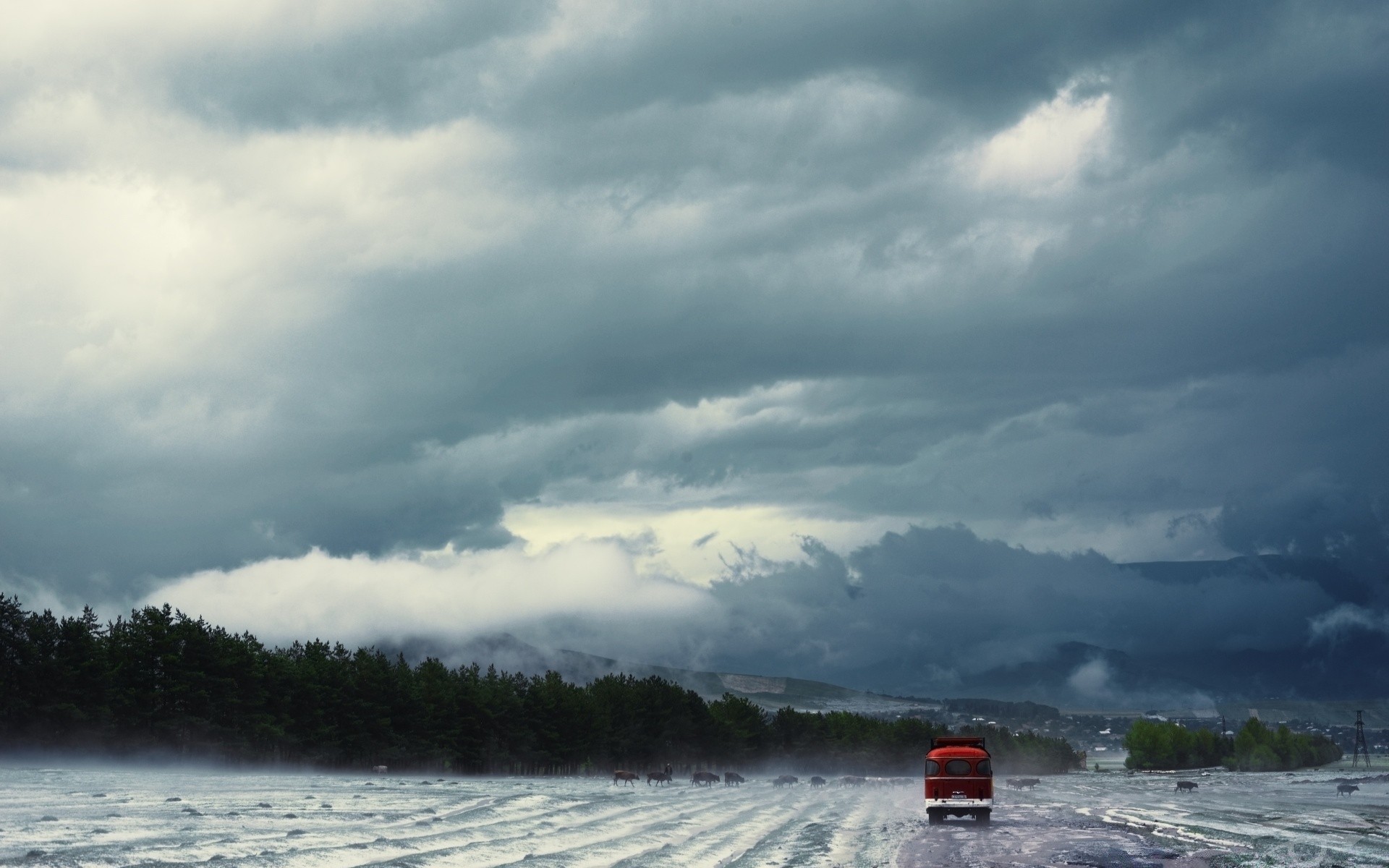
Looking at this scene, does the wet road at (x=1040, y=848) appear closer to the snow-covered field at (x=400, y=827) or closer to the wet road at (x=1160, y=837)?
the wet road at (x=1160, y=837)

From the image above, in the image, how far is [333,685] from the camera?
499 feet

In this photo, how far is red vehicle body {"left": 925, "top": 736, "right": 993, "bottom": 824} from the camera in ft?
211

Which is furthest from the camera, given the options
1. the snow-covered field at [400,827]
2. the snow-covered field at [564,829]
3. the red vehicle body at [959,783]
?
the red vehicle body at [959,783]

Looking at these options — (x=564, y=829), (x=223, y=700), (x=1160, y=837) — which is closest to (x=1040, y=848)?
(x=1160, y=837)

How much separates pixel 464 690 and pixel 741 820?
118m

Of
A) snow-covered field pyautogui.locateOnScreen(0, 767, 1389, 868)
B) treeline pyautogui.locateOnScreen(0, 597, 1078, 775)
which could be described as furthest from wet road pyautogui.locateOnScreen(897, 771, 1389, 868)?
treeline pyautogui.locateOnScreen(0, 597, 1078, 775)

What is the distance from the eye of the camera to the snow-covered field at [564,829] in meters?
41.6

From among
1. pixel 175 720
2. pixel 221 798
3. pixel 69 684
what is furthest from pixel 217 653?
pixel 221 798

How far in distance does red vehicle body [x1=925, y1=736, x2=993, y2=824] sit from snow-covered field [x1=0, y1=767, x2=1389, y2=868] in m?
1.20

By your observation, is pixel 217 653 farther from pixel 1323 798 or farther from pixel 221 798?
pixel 1323 798

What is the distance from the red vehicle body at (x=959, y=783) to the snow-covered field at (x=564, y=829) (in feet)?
3.94

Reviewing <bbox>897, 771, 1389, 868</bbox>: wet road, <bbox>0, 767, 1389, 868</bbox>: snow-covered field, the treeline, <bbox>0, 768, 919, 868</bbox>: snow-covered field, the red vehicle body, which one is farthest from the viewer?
the treeline

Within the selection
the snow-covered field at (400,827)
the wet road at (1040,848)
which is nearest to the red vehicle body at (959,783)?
the wet road at (1040,848)

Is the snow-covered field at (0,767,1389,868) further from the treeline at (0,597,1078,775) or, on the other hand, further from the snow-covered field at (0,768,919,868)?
the treeline at (0,597,1078,775)
